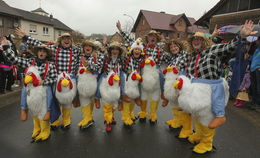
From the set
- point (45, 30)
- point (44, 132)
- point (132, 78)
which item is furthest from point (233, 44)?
point (45, 30)

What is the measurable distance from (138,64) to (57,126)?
81.6 inches

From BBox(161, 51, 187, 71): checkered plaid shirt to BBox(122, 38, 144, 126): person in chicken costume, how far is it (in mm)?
517

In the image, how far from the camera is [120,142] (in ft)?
10.0

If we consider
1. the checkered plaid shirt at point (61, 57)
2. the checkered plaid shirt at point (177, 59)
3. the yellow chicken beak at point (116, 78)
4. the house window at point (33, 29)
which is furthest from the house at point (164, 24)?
the yellow chicken beak at point (116, 78)

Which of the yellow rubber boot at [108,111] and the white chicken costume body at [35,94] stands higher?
the white chicken costume body at [35,94]

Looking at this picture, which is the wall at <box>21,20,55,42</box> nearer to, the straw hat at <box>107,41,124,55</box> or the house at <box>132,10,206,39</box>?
the house at <box>132,10,206,39</box>

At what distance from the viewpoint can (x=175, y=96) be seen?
311 cm

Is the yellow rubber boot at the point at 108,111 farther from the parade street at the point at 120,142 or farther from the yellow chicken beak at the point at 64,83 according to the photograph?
the yellow chicken beak at the point at 64,83

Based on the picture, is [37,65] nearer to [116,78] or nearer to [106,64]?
[106,64]

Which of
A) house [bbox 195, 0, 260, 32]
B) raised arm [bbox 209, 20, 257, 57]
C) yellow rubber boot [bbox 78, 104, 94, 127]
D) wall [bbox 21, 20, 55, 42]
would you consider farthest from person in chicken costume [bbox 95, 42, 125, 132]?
wall [bbox 21, 20, 55, 42]

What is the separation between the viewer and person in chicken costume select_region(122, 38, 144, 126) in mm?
3297

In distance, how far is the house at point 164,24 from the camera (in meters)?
30.5

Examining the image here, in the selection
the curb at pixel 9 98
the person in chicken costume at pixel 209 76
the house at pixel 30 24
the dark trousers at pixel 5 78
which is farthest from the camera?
the house at pixel 30 24

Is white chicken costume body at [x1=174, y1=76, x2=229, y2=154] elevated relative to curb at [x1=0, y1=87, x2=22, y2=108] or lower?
elevated
